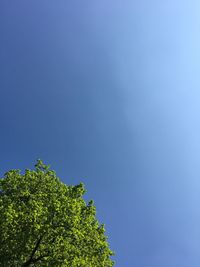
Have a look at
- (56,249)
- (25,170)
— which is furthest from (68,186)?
(56,249)

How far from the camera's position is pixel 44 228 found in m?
44.6

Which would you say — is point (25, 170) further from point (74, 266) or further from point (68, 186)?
point (74, 266)

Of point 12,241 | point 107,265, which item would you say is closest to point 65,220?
point 12,241

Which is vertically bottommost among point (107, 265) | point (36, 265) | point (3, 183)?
point (36, 265)

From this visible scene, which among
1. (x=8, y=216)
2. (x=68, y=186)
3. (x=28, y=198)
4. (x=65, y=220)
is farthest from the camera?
(x=68, y=186)

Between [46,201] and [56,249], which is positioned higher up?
[46,201]

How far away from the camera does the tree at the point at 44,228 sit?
1729 inches

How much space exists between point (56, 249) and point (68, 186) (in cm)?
942

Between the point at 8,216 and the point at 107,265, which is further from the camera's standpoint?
the point at 107,265

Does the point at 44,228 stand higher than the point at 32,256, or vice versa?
the point at 44,228

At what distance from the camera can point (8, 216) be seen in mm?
43000

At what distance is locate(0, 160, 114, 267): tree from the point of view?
43.9 m

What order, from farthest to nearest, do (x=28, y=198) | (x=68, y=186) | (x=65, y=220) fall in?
(x=68, y=186) → (x=28, y=198) → (x=65, y=220)

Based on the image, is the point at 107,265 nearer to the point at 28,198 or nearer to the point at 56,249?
the point at 56,249
